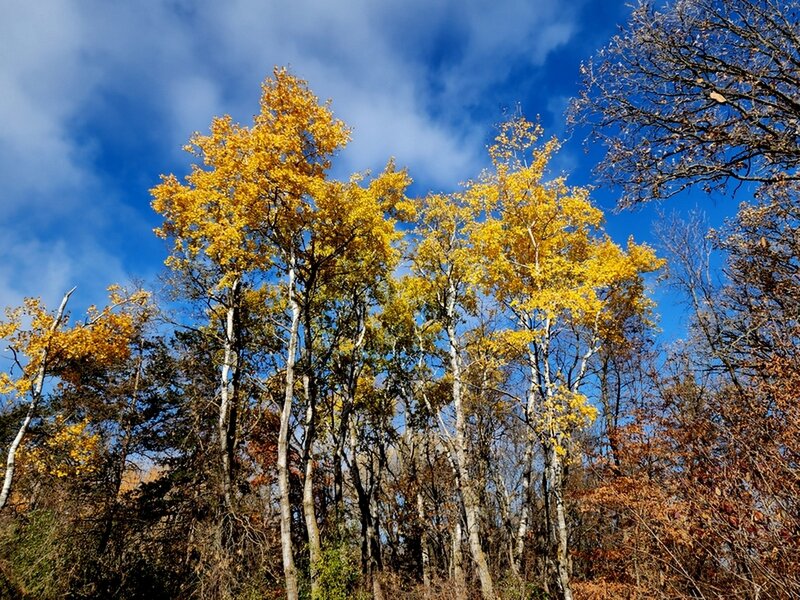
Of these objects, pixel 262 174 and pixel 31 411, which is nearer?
pixel 262 174

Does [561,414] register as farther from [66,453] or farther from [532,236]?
[66,453]

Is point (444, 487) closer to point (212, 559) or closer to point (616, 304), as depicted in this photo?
point (616, 304)

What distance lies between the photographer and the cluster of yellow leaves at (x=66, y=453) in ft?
47.1

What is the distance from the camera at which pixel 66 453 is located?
49.3 feet

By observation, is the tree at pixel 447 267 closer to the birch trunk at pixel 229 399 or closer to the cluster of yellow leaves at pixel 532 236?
the cluster of yellow leaves at pixel 532 236

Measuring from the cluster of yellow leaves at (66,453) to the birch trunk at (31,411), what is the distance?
3.90ft

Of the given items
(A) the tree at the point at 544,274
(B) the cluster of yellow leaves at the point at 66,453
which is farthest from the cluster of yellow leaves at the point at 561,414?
(B) the cluster of yellow leaves at the point at 66,453

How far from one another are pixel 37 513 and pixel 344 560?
7788 millimetres

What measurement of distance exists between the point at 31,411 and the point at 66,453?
293 cm

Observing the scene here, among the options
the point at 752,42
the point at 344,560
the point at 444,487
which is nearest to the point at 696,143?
the point at 752,42

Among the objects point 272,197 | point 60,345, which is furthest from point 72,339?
point 272,197

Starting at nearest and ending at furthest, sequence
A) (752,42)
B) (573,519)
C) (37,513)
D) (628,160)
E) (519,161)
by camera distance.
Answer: (752,42) < (628,160) < (37,513) < (519,161) < (573,519)

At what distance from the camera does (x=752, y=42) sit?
468 centimetres

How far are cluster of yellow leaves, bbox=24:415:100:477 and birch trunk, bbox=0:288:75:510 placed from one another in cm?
119
